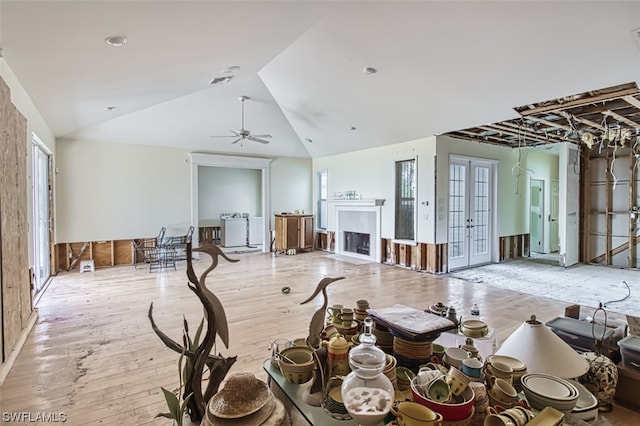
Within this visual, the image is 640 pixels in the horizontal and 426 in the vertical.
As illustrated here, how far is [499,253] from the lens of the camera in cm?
852

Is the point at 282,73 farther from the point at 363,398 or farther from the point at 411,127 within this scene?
the point at 363,398

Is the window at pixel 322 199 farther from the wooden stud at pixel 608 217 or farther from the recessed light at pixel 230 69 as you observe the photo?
the wooden stud at pixel 608 217

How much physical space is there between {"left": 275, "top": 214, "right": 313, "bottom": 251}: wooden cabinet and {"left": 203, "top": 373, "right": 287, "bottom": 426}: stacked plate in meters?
8.64

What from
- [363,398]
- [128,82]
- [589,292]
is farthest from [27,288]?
[589,292]

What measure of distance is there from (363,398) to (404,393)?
33 centimetres

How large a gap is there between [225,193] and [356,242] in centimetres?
531

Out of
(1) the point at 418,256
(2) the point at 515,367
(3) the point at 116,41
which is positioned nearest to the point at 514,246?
(1) the point at 418,256

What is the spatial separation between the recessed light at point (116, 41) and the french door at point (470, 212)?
21.0 feet

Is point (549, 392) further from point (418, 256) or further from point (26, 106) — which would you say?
point (418, 256)

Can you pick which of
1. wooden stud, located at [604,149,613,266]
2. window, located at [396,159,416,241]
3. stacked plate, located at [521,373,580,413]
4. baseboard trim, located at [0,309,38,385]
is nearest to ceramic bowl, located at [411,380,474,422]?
stacked plate, located at [521,373,580,413]

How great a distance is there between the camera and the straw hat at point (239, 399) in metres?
1.12

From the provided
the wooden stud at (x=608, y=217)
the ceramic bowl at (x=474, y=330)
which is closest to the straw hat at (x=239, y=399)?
the ceramic bowl at (x=474, y=330)

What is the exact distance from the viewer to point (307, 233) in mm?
10195

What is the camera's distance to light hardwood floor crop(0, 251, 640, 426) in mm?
2572
